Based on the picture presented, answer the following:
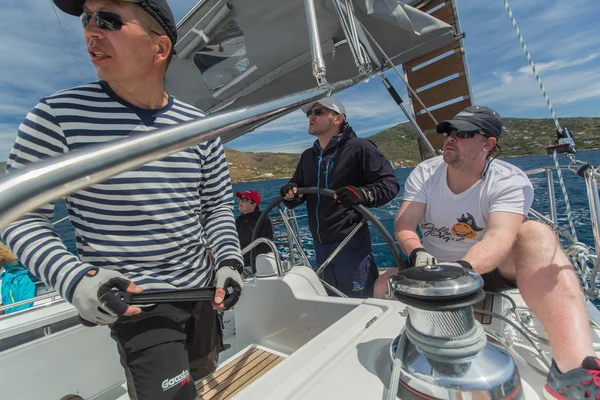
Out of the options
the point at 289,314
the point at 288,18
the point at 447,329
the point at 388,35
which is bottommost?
the point at 289,314

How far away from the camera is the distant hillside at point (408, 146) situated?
44781 mm

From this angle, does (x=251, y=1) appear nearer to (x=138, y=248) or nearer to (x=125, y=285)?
(x=138, y=248)

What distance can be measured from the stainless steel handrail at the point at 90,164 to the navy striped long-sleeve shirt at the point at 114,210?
0.39 meters

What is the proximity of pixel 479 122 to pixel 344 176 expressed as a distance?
852mm

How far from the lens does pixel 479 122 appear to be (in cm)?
166

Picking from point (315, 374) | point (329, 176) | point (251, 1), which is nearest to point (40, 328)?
point (315, 374)

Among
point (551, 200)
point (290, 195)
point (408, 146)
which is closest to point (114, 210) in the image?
point (290, 195)

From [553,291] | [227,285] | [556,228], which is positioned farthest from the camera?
[556,228]

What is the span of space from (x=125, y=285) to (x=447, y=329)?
2.23 ft

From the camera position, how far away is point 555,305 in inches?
43.1

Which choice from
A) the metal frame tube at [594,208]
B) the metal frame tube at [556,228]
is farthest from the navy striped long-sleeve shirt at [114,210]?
the metal frame tube at [556,228]

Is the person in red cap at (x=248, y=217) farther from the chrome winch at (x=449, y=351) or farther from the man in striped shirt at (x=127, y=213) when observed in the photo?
the chrome winch at (x=449, y=351)

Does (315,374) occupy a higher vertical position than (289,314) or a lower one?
higher

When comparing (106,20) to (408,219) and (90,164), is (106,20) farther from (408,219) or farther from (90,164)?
(408,219)
